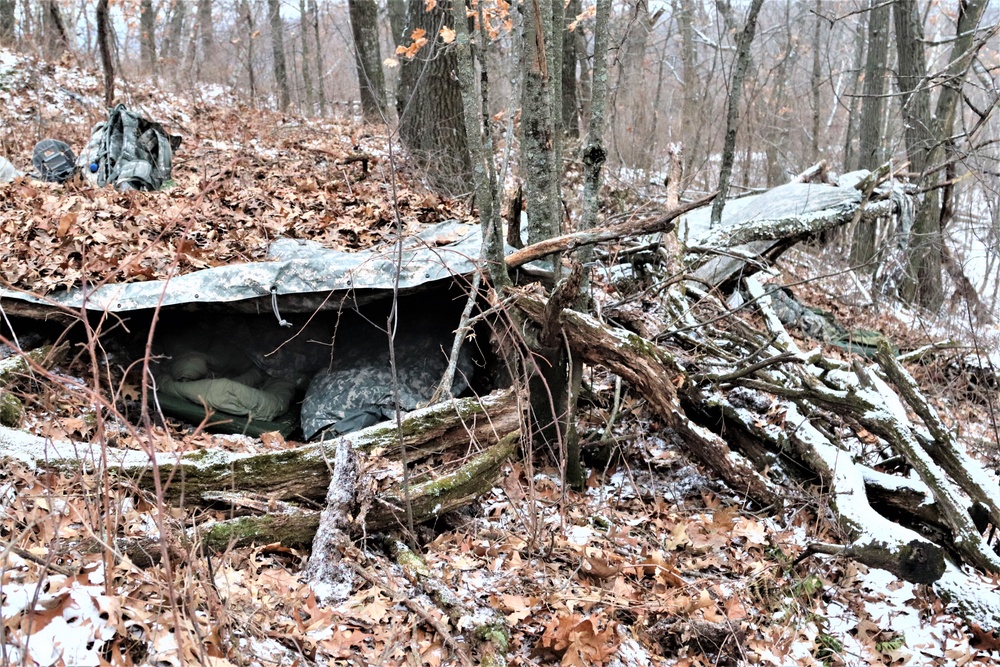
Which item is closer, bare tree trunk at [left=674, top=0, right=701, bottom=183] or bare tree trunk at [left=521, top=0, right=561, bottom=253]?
bare tree trunk at [left=521, top=0, right=561, bottom=253]

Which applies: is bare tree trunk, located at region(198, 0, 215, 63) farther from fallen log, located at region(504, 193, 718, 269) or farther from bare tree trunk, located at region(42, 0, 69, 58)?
fallen log, located at region(504, 193, 718, 269)

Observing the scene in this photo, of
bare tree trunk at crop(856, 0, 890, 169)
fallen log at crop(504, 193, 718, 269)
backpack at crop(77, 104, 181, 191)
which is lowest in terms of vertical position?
fallen log at crop(504, 193, 718, 269)

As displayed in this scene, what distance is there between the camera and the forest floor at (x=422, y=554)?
2.32m

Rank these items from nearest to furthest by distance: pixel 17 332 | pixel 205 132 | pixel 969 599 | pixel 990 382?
pixel 969 599, pixel 17 332, pixel 990 382, pixel 205 132

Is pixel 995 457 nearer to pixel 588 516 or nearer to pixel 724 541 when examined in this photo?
pixel 724 541

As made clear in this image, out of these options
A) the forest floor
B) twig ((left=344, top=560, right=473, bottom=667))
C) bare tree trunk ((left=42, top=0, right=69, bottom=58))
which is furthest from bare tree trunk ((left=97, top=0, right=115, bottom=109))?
twig ((left=344, top=560, right=473, bottom=667))

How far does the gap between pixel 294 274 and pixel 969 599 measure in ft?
13.9

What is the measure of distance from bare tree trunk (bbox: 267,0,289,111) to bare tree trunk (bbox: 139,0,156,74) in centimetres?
259

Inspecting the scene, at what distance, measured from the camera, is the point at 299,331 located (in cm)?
412

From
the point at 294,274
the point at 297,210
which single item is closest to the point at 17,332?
the point at 294,274

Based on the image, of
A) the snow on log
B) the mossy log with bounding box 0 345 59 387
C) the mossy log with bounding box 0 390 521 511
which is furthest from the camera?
the snow on log

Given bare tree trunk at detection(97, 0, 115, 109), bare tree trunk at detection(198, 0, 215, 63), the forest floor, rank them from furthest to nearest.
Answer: bare tree trunk at detection(198, 0, 215, 63), bare tree trunk at detection(97, 0, 115, 109), the forest floor

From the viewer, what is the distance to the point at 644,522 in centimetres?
407

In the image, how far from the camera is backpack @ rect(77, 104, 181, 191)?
19.5 ft
